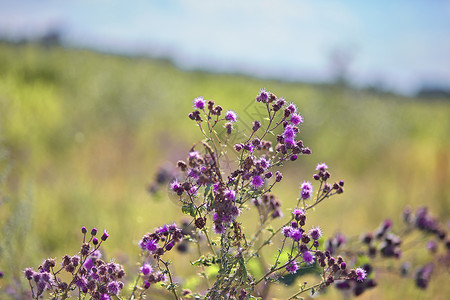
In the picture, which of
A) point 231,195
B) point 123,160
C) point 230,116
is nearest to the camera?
point 231,195

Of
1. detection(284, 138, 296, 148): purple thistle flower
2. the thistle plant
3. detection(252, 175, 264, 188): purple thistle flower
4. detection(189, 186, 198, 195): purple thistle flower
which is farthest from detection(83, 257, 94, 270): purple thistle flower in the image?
detection(284, 138, 296, 148): purple thistle flower

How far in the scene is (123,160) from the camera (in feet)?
21.9

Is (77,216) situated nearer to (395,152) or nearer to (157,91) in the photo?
(157,91)

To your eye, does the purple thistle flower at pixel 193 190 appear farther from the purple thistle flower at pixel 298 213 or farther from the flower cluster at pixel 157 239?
the purple thistle flower at pixel 298 213

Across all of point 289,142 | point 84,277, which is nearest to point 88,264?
point 84,277

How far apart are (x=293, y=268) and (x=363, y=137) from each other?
9306 millimetres

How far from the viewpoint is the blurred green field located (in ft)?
11.0

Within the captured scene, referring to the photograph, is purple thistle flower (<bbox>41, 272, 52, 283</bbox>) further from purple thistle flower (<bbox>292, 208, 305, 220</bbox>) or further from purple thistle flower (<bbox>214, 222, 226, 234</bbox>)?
purple thistle flower (<bbox>292, 208, 305, 220</bbox>)

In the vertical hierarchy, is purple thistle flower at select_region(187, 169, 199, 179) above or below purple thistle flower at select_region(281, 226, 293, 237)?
above

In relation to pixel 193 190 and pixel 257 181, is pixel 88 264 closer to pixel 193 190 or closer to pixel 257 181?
pixel 193 190

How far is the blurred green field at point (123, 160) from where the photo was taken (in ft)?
11.0

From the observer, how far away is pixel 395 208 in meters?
5.26

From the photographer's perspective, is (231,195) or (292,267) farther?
(292,267)

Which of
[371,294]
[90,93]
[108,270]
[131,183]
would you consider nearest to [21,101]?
[90,93]
